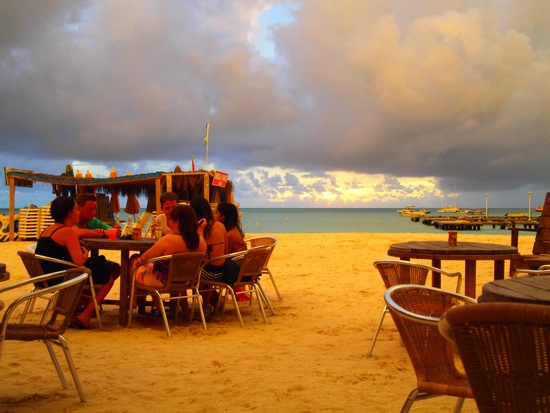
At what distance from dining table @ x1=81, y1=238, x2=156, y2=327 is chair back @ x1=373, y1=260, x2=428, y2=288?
2142 mm

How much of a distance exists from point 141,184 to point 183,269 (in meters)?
12.0

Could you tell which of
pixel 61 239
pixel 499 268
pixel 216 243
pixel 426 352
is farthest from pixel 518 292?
pixel 61 239

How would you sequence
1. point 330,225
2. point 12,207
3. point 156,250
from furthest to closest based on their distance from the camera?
1. point 330,225
2. point 12,207
3. point 156,250

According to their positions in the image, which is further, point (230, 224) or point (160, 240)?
point (230, 224)

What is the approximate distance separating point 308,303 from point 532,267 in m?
2.46

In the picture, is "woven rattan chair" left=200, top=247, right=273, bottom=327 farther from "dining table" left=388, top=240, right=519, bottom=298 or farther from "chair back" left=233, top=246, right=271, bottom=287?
"dining table" left=388, top=240, right=519, bottom=298

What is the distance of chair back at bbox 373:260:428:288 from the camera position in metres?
3.80

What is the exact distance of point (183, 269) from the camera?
4.66 meters

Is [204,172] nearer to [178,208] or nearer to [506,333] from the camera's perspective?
[178,208]

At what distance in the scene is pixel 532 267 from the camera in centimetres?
541

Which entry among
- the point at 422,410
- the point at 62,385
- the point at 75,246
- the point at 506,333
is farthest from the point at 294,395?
the point at 75,246

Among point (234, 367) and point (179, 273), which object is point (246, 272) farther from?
point (234, 367)

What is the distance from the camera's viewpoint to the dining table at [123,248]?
4.71m

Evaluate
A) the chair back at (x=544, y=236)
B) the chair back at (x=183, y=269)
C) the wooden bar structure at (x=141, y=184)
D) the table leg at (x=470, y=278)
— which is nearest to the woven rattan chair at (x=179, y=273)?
the chair back at (x=183, y=269)
